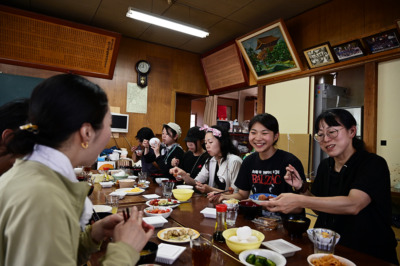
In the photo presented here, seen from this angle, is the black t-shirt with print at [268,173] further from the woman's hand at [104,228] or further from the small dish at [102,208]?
the woman's hand at [104,228]

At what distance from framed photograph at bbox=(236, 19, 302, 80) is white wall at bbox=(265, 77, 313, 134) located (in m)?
0.26

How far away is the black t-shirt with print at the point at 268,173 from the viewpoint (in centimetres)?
213

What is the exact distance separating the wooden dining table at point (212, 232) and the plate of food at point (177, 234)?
0.08 ft

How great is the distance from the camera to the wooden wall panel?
5709 millimetres

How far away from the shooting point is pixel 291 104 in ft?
14.8

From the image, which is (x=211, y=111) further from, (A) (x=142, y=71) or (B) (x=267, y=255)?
(B) (x=267, y=255)

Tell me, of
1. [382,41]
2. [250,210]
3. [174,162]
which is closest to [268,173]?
[250,210]

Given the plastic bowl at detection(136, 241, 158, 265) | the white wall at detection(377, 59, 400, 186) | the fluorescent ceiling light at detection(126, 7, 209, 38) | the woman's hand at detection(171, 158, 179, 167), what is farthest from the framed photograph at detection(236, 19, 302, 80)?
the plastic bowl at detection(136, 241, 158, 265)

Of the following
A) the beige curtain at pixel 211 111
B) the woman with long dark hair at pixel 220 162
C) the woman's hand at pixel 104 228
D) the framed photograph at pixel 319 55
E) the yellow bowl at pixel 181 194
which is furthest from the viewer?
the beige curtain at pixel 211 111

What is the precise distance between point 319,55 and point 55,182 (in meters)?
4.25

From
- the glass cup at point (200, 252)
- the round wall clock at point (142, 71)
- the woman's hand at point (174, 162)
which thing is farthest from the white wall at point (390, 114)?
the round wall clock at point (142, 71)

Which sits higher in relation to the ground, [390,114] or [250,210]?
[390,114]

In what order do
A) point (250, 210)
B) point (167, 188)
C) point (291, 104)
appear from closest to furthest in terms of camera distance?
point (250, 210) → point (167, 188) → point (291, 104)

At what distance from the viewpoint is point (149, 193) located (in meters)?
2.40
